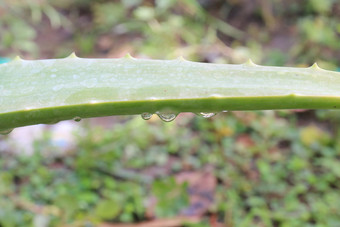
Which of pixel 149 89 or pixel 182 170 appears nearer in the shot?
pixel 149 89

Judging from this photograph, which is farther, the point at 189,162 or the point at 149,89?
the point at 189,162

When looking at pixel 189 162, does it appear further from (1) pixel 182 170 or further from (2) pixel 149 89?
(2) pixel 149 89

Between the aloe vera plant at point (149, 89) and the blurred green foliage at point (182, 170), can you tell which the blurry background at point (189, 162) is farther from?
the aloe vera plant at point (149, 89)

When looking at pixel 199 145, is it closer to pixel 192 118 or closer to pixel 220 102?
pixel 192 118

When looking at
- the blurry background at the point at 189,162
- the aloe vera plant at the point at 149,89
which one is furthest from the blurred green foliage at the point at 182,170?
the aloe vera plant at the point at 149,89

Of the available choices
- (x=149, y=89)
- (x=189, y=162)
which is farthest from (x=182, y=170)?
(x=149, y=89)

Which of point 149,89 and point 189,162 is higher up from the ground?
point 189,162
